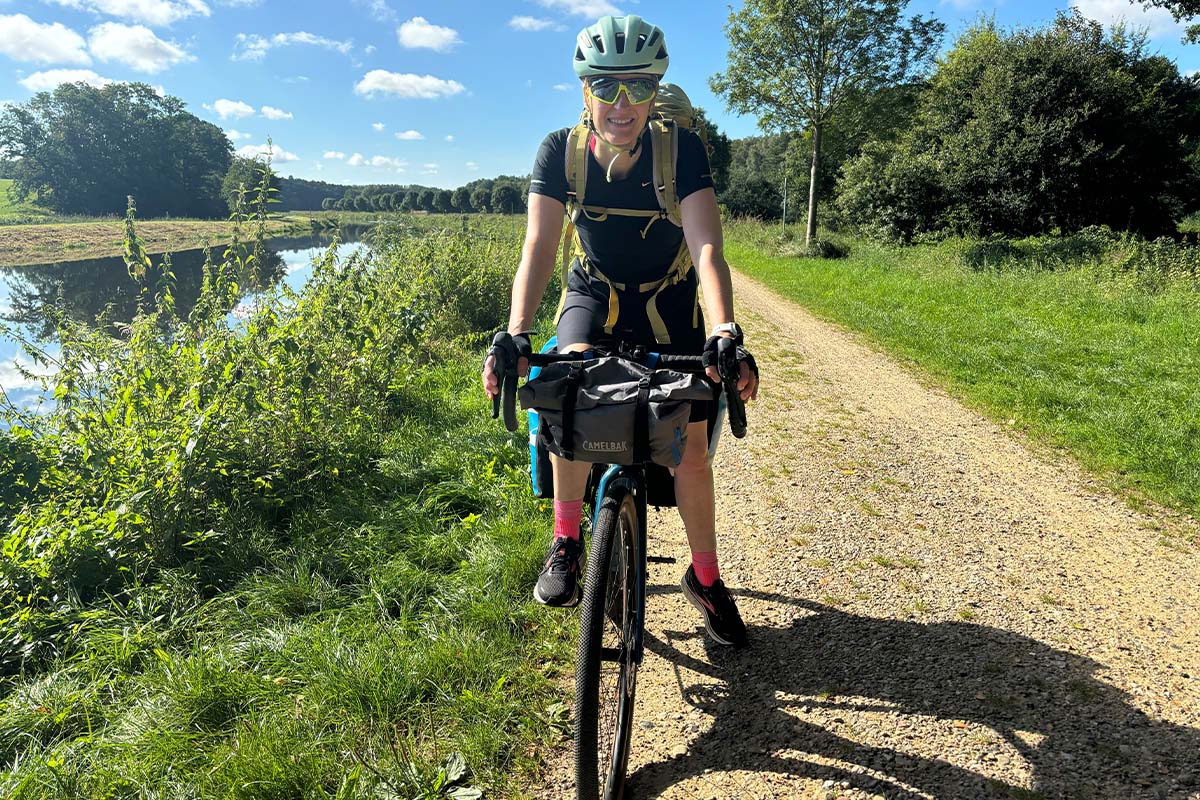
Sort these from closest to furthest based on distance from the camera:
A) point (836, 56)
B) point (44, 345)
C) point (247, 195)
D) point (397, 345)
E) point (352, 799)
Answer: point (352, 799)
point (44, 345)
point (247, 195)
point (397, 345)
point (836, 56)

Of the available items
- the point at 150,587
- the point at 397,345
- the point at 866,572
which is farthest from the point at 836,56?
the point at 150,587

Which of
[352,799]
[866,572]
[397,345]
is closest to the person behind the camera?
[352,799]

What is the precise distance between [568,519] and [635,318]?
0.86m

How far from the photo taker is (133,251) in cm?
482

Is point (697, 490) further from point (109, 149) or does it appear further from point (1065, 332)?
point (109, 149)

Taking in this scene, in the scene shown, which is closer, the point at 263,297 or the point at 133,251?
the point at 133,251

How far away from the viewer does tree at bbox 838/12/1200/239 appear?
15742 millimetres

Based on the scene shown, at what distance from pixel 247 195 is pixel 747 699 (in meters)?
5.35

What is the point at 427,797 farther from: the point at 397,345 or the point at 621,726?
the point at 397,345

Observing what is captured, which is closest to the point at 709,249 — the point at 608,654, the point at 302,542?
the point at 608,654

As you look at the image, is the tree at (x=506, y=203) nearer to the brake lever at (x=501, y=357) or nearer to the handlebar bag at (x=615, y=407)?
the brake lever at (x=501, y=357)

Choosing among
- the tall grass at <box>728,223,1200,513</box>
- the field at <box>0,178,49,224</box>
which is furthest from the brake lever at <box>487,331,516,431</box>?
the field at <box>0,178,49,224</box>

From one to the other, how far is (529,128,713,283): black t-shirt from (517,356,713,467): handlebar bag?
0.73 m

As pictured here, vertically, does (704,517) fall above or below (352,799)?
above
